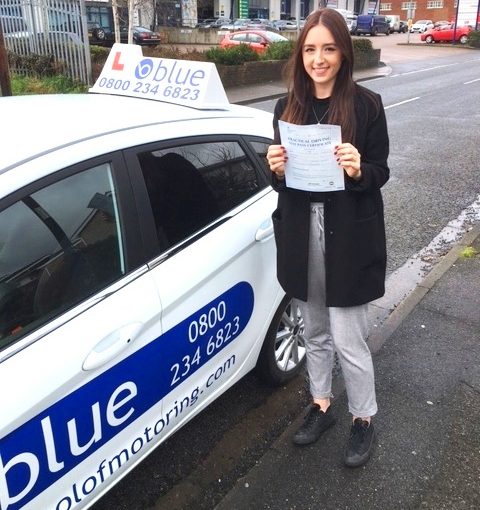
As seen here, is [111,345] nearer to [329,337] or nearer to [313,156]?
[313,156]

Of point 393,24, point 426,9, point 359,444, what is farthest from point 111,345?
point 426,9

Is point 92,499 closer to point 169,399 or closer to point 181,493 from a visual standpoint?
point 169,399

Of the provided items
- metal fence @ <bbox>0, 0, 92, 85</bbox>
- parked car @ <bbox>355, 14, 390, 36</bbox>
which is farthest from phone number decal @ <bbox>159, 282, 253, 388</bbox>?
parked car @ <bbox>355, 14, 390, 36</bbox>

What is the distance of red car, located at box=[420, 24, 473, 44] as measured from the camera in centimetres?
3822

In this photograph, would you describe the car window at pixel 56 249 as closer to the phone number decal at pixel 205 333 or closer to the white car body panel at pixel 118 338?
the white car body panel at pixel 118 338

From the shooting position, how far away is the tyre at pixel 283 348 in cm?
275

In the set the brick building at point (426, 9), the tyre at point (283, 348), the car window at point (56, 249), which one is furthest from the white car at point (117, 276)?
the brick building at point (426, 9)

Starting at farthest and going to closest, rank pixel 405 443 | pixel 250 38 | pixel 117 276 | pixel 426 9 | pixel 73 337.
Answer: pixel 426 9, pixel 250 38, pixel 405 443, pixel 117 276, pixel 73 337

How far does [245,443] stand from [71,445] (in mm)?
1188

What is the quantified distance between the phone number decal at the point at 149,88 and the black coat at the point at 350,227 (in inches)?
20.4

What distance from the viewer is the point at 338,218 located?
6.68 ft

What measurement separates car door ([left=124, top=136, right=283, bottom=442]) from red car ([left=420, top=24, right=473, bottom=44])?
41.4m

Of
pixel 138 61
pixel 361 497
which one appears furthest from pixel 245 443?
pixel 138 61

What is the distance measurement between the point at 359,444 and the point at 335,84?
158cm
